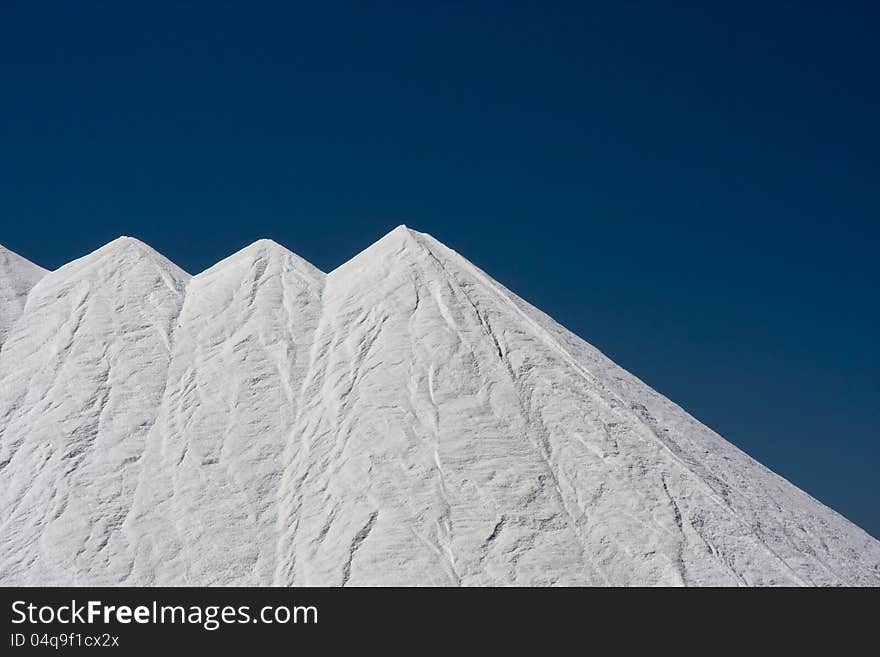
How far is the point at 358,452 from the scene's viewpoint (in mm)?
25797

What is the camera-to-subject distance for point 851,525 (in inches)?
1184

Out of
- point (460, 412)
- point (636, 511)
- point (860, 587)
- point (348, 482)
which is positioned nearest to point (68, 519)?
point (348, 482)

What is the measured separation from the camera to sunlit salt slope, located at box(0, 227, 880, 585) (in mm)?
23375

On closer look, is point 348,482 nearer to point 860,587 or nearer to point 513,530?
point 513,530

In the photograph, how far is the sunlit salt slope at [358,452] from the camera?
23.4 m

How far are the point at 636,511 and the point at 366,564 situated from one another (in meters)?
6.35

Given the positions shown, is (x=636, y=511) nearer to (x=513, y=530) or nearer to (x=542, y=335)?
(x=513, y=530)

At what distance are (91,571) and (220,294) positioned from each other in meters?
11.3

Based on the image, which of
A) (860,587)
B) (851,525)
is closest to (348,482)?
(860,587)
